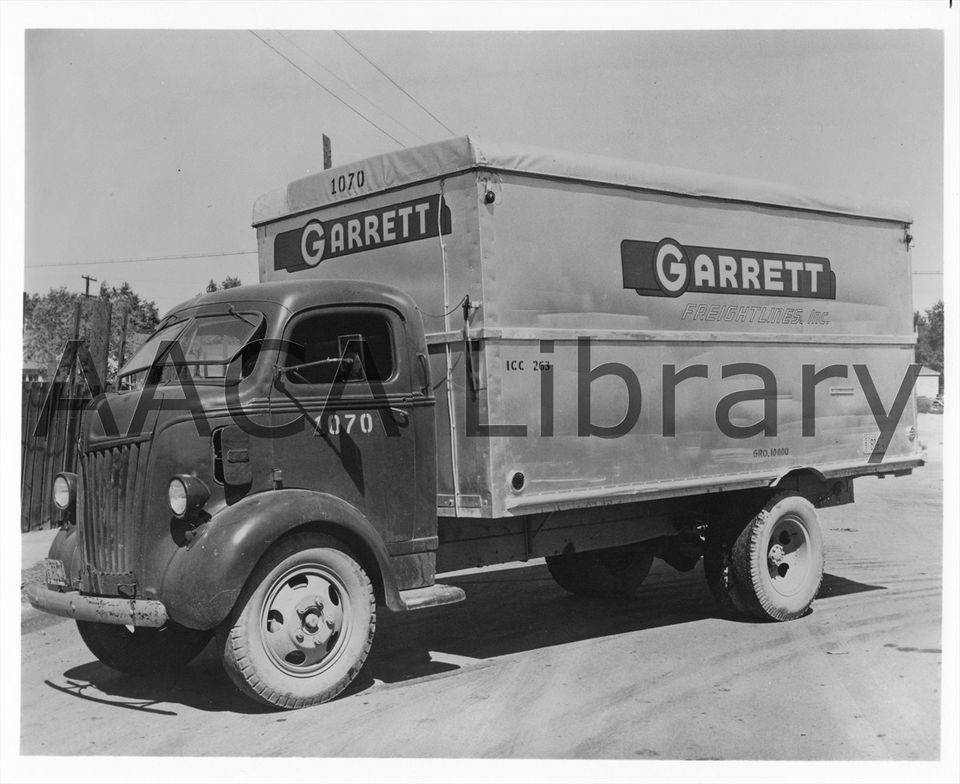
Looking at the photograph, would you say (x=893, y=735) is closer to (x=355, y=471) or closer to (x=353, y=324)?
(x=355, y=471)

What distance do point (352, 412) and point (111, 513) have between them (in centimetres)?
151

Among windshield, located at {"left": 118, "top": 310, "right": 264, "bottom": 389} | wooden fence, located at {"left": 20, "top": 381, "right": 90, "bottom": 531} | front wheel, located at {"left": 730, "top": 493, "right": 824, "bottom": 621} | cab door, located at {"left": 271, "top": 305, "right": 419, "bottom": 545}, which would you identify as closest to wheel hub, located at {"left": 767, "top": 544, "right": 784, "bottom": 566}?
front wheel, located at {"left": 730, "top": 493, "right": 824, "bottom": 621}

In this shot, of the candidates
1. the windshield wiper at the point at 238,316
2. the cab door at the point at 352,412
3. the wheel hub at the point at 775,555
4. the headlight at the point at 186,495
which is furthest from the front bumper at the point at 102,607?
the wheel hub at the point at 775,555

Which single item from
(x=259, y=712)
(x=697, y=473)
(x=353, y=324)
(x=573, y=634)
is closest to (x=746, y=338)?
(x=697, y=473)

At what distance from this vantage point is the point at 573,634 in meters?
8.09

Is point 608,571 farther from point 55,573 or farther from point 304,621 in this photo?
point 55,573

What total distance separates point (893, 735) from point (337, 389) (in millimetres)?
3702

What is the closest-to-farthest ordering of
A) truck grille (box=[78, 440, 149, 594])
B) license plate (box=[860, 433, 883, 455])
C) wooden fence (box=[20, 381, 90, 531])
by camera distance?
truck grille (box=[78, 440, 149, 594]), license plate (box=[860, 433, 883, 455]), wooden fence (box=[20, 381, 90, 531])

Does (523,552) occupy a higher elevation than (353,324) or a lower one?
lower

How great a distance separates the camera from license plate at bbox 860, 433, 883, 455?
914 cm

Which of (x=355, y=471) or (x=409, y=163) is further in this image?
(x=409, y=163)

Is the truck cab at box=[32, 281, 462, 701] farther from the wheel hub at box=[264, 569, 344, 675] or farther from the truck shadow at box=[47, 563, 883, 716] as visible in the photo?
the truck shadow at box=[47, 563, 883, 716]

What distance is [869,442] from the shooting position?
918 cm

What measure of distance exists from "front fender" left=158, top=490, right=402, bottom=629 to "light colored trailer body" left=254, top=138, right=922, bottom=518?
1248 millimetres
